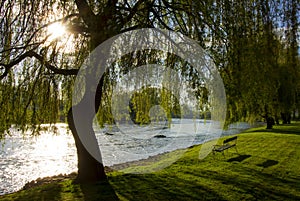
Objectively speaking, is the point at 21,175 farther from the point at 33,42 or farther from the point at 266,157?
the point at 266,157

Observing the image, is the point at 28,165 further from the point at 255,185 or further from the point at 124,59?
the point at 255,185

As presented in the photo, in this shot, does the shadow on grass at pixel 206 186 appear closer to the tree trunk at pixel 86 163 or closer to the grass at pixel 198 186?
the grass at pixel 198 186

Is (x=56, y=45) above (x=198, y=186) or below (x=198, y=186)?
above

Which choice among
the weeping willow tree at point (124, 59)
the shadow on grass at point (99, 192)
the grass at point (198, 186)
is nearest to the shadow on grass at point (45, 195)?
the grass at point (198, 186)

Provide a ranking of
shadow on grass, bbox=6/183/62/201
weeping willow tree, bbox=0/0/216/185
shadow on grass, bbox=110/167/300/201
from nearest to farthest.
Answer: weeping willow tree, bbox=0/0/216/185 < shadow on grass, bbox=110/167/300/201 < shadow on grass, bbox=6/183/62/201

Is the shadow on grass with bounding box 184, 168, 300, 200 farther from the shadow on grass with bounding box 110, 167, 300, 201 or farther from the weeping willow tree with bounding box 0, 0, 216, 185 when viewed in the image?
the weeping willow tree with bounding box 0, 0, 216, 185

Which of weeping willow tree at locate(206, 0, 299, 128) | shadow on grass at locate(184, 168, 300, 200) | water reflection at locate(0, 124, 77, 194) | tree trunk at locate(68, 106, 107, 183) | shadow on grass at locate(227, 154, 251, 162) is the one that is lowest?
water reflection at locate(0, 124, 77, 194)

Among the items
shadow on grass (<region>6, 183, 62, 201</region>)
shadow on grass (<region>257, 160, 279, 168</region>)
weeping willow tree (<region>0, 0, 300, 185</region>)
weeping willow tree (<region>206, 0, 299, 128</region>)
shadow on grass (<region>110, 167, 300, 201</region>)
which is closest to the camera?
weeping willow tree (<region>206, 0, 299, 128</region>)

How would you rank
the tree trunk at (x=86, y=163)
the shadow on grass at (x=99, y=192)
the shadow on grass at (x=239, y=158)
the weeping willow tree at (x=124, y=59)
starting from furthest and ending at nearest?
1. the shadow on grass at (x=239, y=158)
2. the tree trunk at (x=86, y=163)
3. the shadow on grass at (x=99, y=192)
4. the weeping willow tree at (x=124, y=59)

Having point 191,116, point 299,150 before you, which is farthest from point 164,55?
point 299,150

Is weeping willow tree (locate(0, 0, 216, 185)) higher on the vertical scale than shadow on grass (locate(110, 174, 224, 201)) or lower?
higher

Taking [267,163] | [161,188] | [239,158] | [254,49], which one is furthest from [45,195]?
[239,158]

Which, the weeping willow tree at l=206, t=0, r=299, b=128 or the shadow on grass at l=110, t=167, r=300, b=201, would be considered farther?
the shadow on grass at l=110, t=167, r=300, b=201

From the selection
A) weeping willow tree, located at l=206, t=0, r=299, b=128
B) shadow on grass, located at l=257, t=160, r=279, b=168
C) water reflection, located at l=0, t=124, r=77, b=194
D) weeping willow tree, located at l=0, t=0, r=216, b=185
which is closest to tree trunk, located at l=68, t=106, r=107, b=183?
weeping willow tree, located at l=0, t=0, r=216, b=185
